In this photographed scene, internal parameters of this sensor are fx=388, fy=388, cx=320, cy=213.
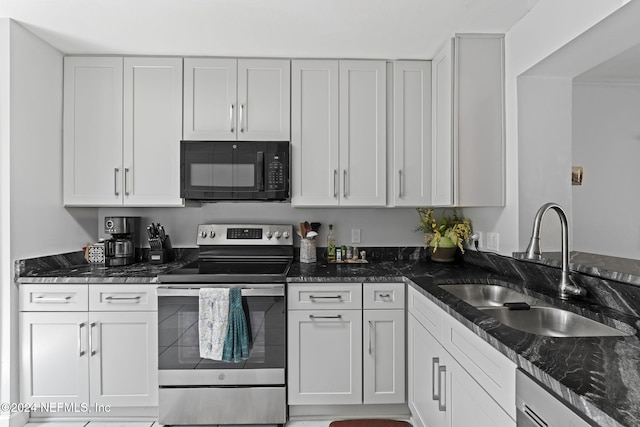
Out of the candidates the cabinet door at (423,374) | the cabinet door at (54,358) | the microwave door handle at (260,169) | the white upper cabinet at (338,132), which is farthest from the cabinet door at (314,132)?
the cabinet door at (54,358)

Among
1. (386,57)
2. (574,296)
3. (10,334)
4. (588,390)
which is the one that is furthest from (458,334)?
(10,334)

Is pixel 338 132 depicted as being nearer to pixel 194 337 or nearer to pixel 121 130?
pixel 121 130

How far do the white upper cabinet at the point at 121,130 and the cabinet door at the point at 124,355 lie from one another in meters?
0.77

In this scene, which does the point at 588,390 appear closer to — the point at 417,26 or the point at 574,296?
the point at 574,296

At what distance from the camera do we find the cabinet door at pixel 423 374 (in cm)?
182

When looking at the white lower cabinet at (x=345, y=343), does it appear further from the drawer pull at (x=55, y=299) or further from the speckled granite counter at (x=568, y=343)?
the drawer pull at (x=55, y=299)

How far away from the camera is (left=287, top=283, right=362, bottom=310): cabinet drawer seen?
2.32 meters

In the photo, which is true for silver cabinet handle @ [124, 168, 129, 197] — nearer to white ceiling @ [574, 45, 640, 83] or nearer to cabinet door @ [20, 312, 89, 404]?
cabinet door @ [20, 312, 89, 404]

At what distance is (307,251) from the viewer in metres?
2.82

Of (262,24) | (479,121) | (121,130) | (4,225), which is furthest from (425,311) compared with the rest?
(4,225)

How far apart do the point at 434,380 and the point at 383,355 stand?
0.54 meters

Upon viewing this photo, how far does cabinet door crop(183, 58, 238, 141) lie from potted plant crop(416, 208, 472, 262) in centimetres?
154

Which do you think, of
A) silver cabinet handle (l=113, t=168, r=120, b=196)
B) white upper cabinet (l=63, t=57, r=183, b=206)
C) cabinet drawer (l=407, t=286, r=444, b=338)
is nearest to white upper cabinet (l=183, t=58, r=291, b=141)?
white upper cabinet (l=63, t=57, r=183, b=206)

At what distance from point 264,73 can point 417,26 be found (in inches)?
40.3
